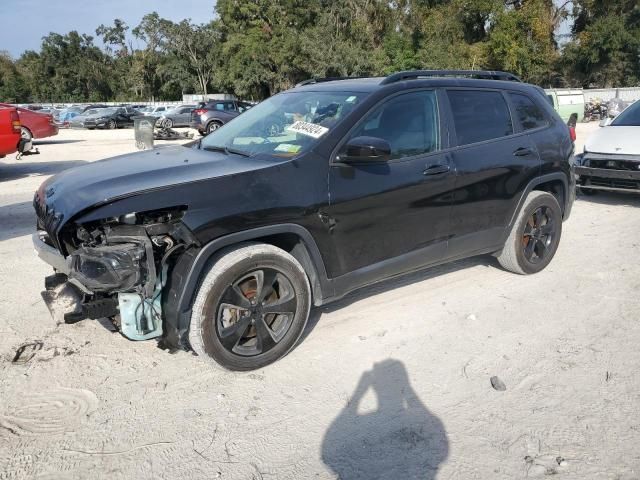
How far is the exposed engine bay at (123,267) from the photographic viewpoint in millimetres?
3021

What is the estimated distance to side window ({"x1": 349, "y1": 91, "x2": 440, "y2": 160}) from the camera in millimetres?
3842

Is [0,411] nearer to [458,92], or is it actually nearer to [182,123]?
[458,92]

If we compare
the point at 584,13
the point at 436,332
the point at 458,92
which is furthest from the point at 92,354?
the point at 584,13

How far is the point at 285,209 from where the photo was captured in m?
3.36

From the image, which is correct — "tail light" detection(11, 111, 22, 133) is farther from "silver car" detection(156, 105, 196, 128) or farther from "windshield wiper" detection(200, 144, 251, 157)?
"silver car" detection(156, 105, 196, 128)

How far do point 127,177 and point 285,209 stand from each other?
0.98 metres

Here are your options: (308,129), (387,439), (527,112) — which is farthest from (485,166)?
(387,439)

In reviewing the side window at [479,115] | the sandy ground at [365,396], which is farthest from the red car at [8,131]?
the side window at [479,115]

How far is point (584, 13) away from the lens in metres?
44.8

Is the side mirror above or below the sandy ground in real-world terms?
above

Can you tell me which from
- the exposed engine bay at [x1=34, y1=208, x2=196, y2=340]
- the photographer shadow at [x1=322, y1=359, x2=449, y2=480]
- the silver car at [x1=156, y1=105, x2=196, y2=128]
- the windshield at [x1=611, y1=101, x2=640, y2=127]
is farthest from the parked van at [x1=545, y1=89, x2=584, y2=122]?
the exposed engine bay at [x1=34, y1=208, x2=196, y2=340]

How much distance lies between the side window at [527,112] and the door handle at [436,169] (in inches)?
49.7

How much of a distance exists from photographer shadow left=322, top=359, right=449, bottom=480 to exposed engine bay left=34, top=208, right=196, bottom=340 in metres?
1.24

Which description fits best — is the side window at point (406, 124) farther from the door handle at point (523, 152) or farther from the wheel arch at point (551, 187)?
the wheel arch at point (551, 187)
